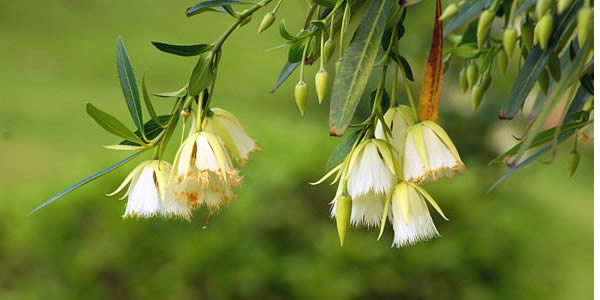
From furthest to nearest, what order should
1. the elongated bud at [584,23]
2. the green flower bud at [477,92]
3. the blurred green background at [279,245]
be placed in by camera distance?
the blurred green background at [279,245] → the green flower bud at [477,92] → the elongated bud at [584,23]

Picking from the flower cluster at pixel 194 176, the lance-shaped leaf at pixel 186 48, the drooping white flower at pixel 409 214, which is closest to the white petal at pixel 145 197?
the flower cluster at pixel 194 176

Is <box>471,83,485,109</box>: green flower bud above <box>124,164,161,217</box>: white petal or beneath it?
beneath

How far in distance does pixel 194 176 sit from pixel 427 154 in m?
0.20

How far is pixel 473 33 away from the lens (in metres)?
0.92

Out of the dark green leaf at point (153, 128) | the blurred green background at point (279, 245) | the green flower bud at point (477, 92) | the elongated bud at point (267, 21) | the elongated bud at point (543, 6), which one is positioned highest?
the elongated bud at point (267, 21)

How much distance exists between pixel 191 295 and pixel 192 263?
0.39 ft

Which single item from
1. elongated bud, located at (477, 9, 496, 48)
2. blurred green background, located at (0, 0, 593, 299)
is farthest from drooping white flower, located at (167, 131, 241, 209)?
blurred green background, located at (0, 0, 593, 299)

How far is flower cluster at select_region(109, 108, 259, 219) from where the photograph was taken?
0.72 meters

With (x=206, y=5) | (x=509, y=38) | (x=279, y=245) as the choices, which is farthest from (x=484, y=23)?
(x=279, y=245)

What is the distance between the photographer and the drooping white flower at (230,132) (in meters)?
0.75

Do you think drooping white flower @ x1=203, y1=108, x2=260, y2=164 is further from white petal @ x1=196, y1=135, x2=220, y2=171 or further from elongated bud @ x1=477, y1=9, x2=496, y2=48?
elongated bud @ x1=477, y1=9, x2=496, y2=48

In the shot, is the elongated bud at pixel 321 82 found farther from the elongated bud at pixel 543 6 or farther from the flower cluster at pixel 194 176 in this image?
the elongated bud at pixel 543 6

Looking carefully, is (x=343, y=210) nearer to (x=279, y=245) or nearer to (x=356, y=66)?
(x=356, y=66)

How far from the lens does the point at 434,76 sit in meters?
0.74
